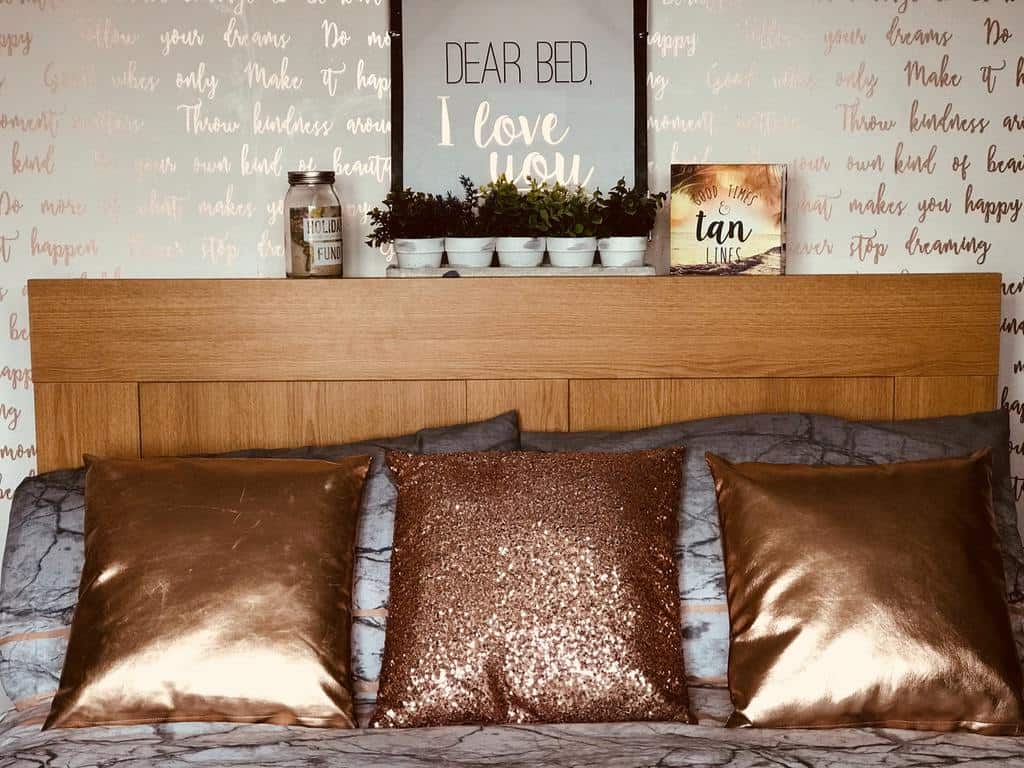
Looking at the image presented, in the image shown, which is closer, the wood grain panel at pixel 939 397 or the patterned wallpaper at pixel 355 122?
the wood grain panel at pixel 939 397

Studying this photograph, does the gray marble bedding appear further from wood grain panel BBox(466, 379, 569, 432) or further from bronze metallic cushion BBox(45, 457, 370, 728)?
wood grain panel BBox(466, 379, 569, 432)

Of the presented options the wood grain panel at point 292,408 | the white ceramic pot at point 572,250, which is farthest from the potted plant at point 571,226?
the wood grain panel at point 292,408

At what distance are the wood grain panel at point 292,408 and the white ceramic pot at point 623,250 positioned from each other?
0.41 m

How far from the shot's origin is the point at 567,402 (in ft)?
7.07

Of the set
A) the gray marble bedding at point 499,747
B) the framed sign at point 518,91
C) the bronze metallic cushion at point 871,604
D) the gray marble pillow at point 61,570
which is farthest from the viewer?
the framed sign at point 518,91

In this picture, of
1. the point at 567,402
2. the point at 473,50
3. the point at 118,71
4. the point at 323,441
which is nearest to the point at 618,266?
the point at 567,402

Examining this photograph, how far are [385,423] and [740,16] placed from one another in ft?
3.86

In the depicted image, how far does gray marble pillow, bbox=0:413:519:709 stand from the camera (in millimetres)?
1706

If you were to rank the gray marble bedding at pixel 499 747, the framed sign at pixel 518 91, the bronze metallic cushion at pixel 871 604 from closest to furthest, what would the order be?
1. the gray marble bedding at pixel 499 747
2. the bronze metallic cushion at pixel 871 604
3. the framed sign at pixel 518 91

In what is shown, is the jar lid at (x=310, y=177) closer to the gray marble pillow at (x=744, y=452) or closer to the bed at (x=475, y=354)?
the bed at (x=475, y=354)

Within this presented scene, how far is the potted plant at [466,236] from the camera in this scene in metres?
2.17

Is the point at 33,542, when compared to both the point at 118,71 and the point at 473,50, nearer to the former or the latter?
the point at 118,71

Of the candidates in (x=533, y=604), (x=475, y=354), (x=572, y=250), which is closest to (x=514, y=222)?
(x=572, y=250)

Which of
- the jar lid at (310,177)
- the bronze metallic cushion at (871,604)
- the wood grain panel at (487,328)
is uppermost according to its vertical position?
the jar lid at (310,177)
